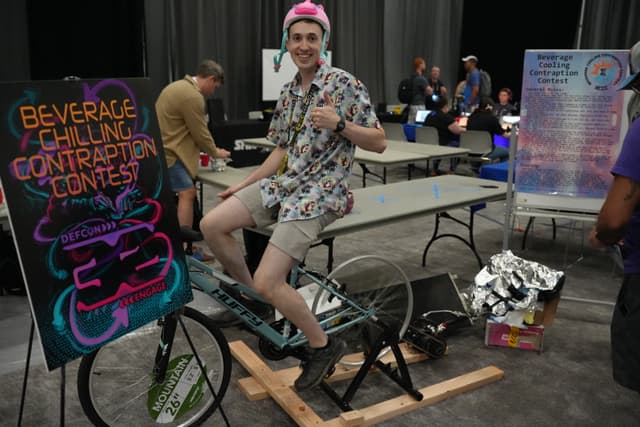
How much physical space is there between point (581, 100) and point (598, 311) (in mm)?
1207

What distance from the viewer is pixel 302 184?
2.21 meters

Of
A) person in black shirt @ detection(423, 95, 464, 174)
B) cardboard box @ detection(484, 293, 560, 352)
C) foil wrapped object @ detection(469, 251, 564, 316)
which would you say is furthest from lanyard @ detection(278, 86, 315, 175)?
person in black shirt @ detection(423, 95, 464, 174)

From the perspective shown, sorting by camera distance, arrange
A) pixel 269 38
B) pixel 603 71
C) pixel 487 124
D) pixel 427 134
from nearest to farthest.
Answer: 1. pixel 603 71
2. pixel 487 124
3. pixel 427 134
4. pixel 269 38

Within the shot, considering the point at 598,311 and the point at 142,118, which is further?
the point at 598,311

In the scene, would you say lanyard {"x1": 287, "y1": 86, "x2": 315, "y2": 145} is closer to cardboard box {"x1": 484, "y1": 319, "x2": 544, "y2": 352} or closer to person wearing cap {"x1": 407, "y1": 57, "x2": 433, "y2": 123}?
cardboard box {"x1": 484, "y1": 319, "x2": 544, "y2": 352}

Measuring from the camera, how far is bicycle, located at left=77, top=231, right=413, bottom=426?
202cm

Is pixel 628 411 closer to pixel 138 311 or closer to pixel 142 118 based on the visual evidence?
pixel 138 311

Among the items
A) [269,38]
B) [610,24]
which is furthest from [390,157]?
[610,24]

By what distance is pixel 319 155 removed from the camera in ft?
7.22

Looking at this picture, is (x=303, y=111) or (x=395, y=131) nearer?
(x=303, y=111)

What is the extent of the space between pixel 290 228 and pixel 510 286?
1.29m

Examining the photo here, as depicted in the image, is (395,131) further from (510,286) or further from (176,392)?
(176,392)

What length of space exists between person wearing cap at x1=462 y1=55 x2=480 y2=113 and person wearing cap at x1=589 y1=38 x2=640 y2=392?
7777 millimetres

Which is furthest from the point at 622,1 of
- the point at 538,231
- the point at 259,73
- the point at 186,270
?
the point at 186,270
